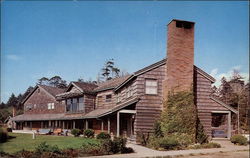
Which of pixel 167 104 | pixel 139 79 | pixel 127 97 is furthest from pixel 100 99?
pixel 167 104

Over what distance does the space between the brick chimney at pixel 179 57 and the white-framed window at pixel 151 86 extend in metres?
1.14

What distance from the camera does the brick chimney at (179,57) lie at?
23.5m

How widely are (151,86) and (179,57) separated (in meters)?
3.48

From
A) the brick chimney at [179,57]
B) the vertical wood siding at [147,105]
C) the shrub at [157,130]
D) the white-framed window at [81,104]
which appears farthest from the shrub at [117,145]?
the white-framed window at [81,104]

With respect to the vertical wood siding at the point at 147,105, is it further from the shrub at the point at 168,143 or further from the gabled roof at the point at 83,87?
the gabled roof at the point at 83,87

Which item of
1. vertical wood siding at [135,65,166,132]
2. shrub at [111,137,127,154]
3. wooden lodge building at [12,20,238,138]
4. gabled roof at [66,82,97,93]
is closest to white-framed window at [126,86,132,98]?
wooden lodge building at [12,20,238,138]

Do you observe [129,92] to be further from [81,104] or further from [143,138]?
[81,104]

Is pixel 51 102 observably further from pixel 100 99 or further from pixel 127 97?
pixel 127 97

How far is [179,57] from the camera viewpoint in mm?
23859

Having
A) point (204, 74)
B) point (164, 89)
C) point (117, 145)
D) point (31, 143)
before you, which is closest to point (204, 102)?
point (204, 74)

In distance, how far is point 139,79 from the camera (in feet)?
81.4

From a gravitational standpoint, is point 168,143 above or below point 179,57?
below

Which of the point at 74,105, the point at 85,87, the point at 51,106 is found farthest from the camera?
the point at 51,106

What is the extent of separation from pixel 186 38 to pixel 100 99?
13.5m
